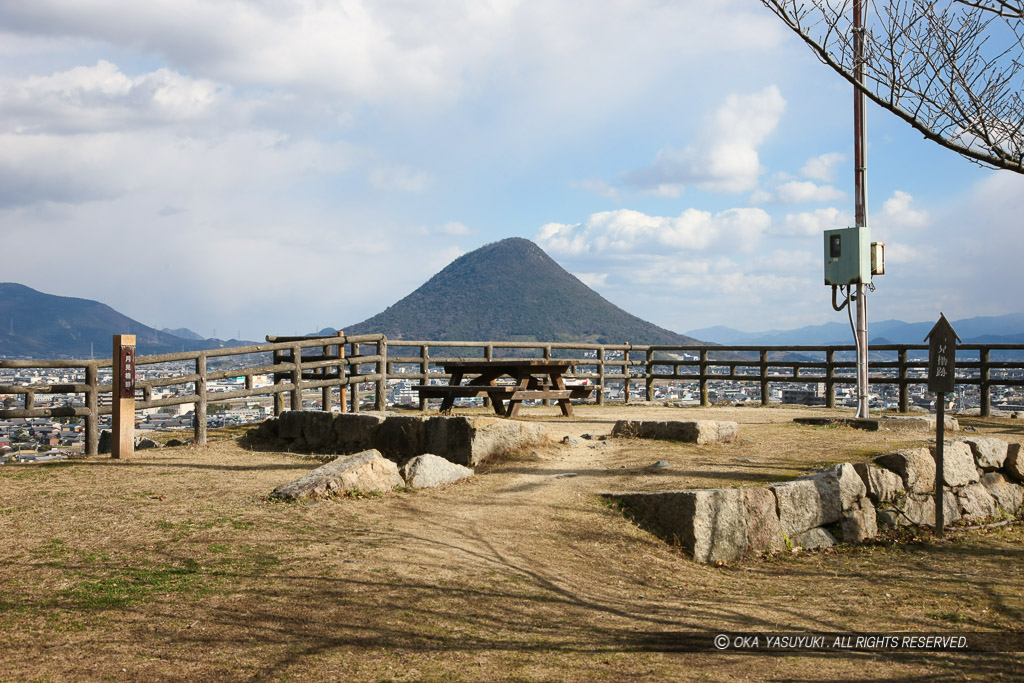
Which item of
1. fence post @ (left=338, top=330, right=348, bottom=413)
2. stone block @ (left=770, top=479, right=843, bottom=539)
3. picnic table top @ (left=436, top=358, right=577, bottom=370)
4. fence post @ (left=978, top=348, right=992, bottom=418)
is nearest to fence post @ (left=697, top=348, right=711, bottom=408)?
fence post @ (left=978, top=348, right=992, bottom=418)

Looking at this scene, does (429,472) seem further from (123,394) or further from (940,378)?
(940,378)

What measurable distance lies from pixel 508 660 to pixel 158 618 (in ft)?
6.58

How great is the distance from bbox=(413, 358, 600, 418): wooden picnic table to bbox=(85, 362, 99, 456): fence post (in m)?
4.82

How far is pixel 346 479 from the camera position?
761 cm

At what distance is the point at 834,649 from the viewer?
520cm

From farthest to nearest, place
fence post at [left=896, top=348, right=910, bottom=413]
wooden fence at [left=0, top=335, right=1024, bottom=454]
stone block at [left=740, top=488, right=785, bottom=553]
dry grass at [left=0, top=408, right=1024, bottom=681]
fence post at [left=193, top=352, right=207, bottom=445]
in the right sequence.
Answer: fence post at [left=896, top=348, right=910, bottom=413], fence post at [left=193, top=352, right=207, bottom=445], wooden fence at [left=0, top=335, right=1024, bottom=454], stone block at [left=740, top=488, right=785, bottom=553], dry grass at [left=0, top=408, right=1024, bottom=681]

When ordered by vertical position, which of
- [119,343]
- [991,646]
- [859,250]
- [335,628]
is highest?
[859,250]

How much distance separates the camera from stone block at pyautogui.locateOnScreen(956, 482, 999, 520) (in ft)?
29.5

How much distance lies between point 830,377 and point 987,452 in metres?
7.47

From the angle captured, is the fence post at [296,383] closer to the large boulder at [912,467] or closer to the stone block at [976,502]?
the large boulder at [912,467]

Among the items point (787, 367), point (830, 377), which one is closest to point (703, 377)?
point (787, 367)

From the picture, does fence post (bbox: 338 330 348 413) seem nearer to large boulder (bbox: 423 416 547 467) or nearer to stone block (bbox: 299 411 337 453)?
stone block (bbox: 299 411 337 453)

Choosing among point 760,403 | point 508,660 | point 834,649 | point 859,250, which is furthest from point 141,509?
point 760,403

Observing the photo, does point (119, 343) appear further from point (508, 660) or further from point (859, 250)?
point (859, 250)
